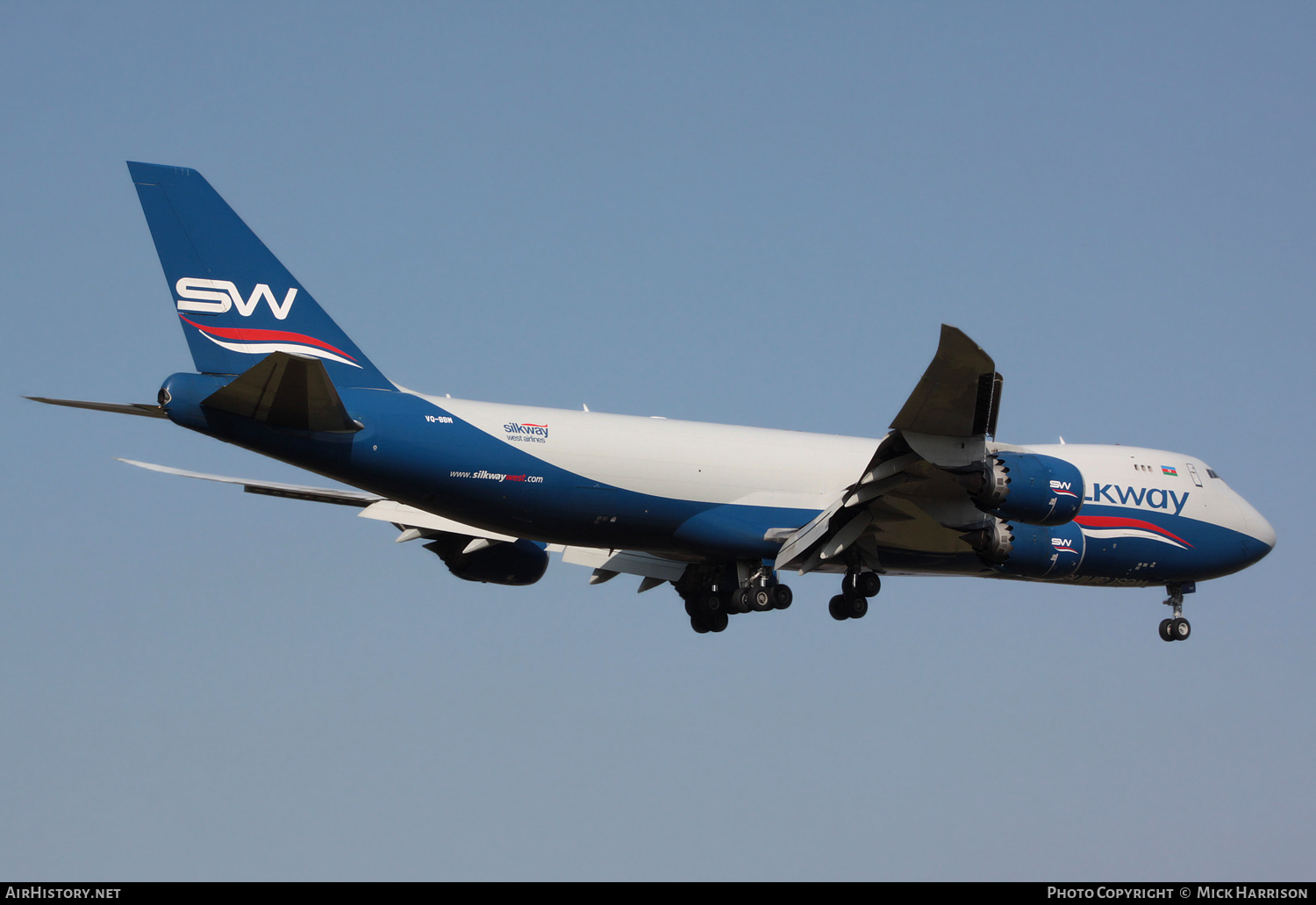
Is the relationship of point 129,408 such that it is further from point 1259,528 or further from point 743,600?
point 1259,528

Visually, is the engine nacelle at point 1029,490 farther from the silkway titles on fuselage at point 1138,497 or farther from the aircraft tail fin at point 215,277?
the aircraft tail fin at point 215,277

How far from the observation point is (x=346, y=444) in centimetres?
2097

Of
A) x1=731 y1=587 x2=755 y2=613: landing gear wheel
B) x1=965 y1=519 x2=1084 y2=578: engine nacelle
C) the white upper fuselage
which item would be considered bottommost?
x1=731 y1=587 x2=755 y2=613: landing gear wheel

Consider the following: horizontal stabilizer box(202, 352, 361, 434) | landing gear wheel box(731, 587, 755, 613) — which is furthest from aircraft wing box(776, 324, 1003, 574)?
horizontal stabilizer box(202, 352, 361, 434)

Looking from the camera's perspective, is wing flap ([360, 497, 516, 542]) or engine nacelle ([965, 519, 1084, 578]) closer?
wing flap ([360, 497, 516, 542])

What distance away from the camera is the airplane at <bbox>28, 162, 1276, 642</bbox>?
2080 cm

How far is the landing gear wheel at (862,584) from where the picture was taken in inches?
997

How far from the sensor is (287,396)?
1986 centimetres

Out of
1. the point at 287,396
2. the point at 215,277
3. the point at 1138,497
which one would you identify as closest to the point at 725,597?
the point at 1138,497

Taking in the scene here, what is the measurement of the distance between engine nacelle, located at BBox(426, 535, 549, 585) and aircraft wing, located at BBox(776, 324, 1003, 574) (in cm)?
605

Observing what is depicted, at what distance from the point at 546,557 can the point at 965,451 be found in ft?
35.2

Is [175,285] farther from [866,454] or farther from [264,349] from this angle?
[866,454]

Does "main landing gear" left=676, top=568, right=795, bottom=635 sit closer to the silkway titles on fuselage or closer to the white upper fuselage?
the white upper fuselage
